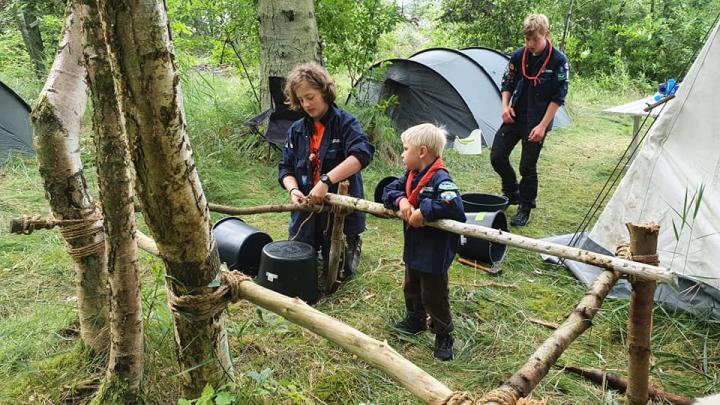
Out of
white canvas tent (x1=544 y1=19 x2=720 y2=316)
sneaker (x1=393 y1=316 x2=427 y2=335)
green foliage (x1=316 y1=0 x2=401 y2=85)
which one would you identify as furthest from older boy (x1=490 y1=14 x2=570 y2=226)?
green foliage (x1=316 y1=0 x2=401 y2=85)

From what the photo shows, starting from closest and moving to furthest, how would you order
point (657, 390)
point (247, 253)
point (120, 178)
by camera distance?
point (120, 178), point (657, 390), point (247, 253)

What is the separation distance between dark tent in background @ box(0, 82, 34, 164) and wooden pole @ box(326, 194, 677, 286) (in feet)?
20.3

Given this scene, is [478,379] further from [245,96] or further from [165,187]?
[245,96]

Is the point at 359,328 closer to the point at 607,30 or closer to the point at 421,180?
the point at 421,180

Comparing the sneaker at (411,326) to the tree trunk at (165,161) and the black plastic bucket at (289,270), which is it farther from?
the tree trunk at (165,161)

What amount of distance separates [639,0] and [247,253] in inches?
668

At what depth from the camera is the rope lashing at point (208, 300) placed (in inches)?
71.1

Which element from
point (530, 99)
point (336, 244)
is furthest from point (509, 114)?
point (336, 244)

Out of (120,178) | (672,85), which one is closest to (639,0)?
(672,85)

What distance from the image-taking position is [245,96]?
796cm

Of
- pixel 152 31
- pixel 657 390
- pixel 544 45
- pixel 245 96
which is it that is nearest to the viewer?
pixel 152 31

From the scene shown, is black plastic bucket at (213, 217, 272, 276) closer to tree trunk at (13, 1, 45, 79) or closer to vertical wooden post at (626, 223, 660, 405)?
vertical wooden post at (626, 223, 660, 405)

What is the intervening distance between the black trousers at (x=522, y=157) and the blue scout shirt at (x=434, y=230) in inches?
96.5

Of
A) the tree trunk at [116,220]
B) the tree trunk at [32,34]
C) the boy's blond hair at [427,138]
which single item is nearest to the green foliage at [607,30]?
the tree trunk at [32,34]
